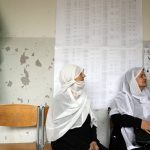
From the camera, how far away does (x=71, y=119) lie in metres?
2.23

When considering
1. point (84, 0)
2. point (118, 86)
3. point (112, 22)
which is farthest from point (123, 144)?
point (84, 0)

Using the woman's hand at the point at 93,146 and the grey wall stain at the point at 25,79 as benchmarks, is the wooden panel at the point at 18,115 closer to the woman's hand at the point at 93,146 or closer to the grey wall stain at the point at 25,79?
the grey wall stain at the point at 25,79

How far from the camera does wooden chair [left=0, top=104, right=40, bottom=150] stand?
2371 mm

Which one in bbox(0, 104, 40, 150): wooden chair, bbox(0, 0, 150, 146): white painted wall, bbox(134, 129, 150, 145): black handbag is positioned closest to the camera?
bbox(134, 129, 150, 145): black handbag

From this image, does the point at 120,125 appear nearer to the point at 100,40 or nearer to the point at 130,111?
the point at 130,111

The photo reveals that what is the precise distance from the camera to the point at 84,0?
8.77 ft

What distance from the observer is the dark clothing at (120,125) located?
7.39ft

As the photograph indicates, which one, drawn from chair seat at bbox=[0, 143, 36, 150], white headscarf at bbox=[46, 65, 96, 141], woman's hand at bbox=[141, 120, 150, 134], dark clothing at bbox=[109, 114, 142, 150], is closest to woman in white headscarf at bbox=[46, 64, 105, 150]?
white headscarf at bbox=[46, 65, 96, 141]

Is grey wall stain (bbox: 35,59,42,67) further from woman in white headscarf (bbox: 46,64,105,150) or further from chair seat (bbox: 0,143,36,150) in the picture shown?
chair seat (bbox: 0,143,36,150)

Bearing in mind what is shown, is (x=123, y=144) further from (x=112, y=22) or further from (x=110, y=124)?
(x=112, y=22)

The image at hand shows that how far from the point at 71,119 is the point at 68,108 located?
0.31 ft

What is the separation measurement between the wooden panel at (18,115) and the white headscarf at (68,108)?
235 millimetres

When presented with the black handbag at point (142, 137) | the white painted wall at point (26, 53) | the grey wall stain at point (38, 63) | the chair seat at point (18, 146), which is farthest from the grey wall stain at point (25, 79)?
the black handbag at point (142, 137)

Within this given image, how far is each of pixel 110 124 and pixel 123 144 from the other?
1.30ft
